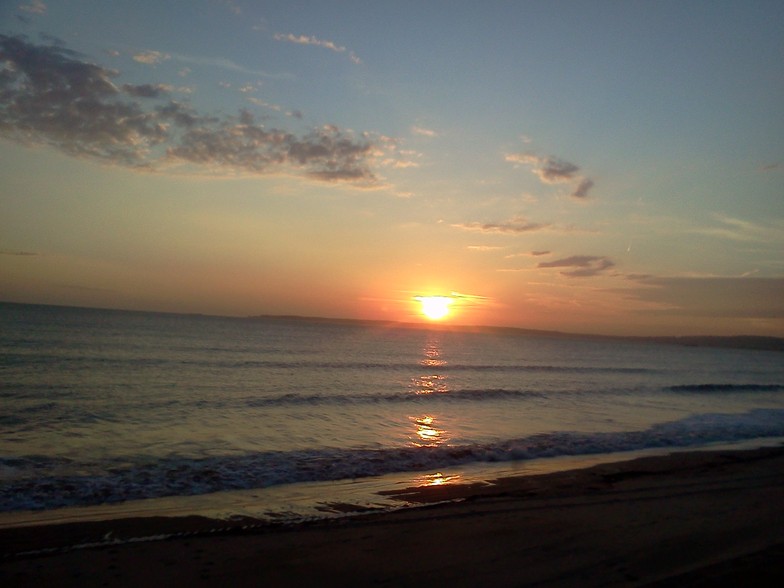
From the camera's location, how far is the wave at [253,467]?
941 cm

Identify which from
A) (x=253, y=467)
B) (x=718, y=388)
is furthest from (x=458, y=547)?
(x=718, y=388)

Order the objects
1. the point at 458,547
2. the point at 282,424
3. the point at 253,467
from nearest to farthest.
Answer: the point at 458,547
the point at 253,467
the point at 282,424

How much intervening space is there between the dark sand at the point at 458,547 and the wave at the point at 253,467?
177cm

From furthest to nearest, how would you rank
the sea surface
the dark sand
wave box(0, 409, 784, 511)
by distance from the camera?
the sea surface < wave box(0, 409, 784, 511) < the dark sand

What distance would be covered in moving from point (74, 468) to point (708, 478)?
1329 cm

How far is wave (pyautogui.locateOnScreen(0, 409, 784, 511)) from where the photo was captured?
9.41 meters

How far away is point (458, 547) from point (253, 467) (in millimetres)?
5972

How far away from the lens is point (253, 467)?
11.8 m

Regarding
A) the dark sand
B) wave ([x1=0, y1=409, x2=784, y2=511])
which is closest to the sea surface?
wave ([x1=0, y1=409, x2=784, y2=511])

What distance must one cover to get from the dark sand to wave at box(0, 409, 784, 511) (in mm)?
1772

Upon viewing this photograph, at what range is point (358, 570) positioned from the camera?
6.41 m

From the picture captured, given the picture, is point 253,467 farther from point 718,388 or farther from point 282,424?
point 718,388

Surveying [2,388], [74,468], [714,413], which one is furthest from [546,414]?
[2,388]

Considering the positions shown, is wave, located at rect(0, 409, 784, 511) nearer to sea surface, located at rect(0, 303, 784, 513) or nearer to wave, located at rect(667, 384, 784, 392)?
sea surface, located at rect(0, 303, 784, 513)
